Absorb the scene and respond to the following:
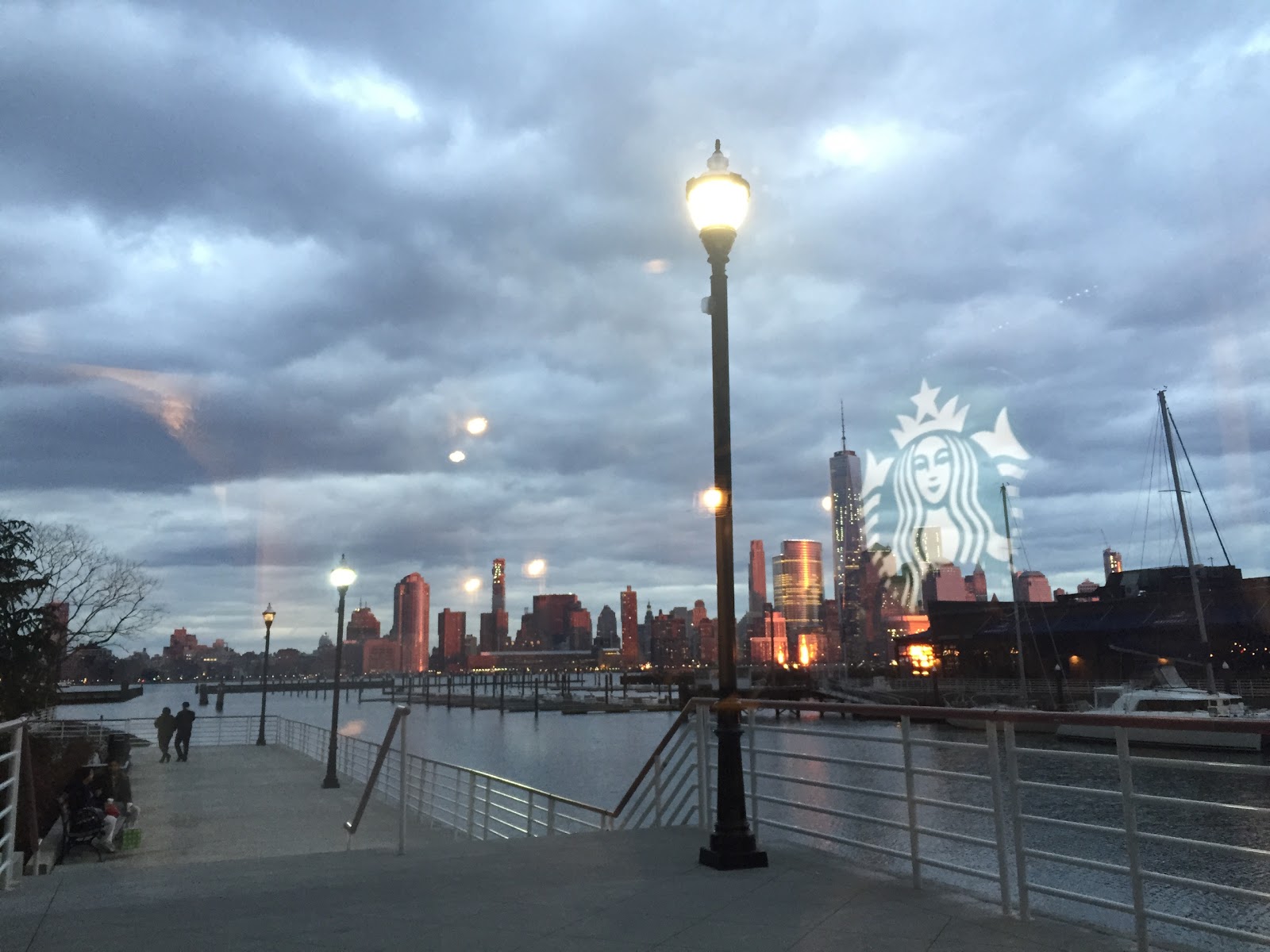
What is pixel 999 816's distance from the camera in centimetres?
586

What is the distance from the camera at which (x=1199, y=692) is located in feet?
159

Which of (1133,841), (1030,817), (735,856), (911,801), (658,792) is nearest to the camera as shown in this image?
(1133,841)

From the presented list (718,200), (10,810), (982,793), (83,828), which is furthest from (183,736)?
(982,793)

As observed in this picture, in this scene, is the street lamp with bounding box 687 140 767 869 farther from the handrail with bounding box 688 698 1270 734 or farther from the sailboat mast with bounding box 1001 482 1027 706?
the sailboat mast with bounding box 1001 482 1027 706

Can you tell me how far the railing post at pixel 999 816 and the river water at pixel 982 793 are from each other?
0.59 m

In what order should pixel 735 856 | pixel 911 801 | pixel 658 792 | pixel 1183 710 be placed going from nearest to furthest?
pixel 911 801 → pixel 735 856 → pixel 658 792 → pixel 1183 710

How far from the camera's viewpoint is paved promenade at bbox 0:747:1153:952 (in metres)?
5.15

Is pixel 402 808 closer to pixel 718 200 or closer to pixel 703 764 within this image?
pixel 703 764

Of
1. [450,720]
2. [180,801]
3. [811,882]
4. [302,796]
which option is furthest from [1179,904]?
[450,720]

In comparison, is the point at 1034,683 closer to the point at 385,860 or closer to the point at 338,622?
the point at 338,622

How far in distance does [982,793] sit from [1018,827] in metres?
35.5

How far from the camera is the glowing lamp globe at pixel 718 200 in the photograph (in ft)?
25.2

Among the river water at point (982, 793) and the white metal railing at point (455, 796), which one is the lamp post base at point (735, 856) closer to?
the river water at point (982, 793)

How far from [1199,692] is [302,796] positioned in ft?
157
